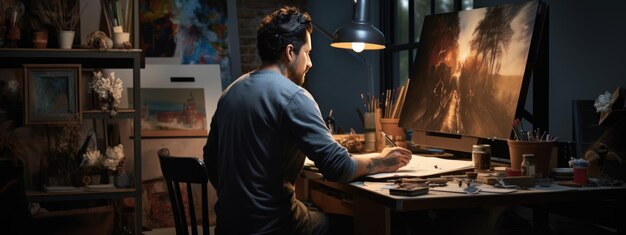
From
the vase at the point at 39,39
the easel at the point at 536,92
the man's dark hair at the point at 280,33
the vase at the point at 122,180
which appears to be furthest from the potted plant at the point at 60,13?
the easel at the point at 536,92

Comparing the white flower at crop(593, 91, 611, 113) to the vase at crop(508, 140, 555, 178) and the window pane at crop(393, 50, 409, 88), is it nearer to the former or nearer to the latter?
the vase at crop(508, 140, 555, 178)

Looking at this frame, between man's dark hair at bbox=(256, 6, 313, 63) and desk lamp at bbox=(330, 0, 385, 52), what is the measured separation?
0.69 m

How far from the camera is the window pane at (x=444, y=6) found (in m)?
4.48

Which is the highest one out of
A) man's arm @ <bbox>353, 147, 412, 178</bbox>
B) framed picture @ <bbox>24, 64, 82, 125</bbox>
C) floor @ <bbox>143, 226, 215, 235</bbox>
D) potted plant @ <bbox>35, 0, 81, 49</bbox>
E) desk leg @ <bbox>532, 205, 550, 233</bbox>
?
potted plant @ <bbox>35, 0, 81, 49</bbox>

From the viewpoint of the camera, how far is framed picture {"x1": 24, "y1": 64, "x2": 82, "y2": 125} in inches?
141

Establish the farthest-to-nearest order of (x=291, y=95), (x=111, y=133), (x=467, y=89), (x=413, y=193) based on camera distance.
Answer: (x=111, y=133), (x=467, y=89), (x=291, y=95), (x=413, y=193)

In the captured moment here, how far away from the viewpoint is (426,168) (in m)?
2.39

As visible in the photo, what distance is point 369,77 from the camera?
5.50m

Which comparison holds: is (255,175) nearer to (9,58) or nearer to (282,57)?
(282,57)

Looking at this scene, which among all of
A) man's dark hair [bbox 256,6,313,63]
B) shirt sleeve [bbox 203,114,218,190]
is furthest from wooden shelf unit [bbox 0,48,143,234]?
man's dark hair [bbox 256,6,313,63]

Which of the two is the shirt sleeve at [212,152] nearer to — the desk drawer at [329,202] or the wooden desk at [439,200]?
the wooden desk at [439,200]

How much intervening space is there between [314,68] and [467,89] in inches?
→ 136

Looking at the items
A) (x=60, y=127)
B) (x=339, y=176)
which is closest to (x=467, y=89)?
(x=339, y=176)

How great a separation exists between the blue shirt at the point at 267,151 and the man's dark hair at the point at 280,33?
4.9 inches
